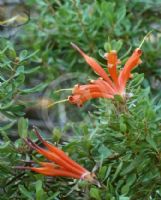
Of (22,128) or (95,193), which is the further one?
(22,128)

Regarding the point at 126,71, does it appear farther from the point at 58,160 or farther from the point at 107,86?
the point at 58,160

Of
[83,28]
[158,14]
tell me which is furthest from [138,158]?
[158,14]

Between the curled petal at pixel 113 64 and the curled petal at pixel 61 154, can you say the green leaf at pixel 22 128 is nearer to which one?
the curled petal at pixel 61 154

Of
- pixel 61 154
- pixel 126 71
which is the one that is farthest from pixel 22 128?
pixel 126 71

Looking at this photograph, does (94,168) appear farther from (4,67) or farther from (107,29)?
(107,29)

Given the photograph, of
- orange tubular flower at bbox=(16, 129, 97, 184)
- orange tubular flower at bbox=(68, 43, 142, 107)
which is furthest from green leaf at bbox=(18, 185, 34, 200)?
orange tubular flower at bbox=(68, 43, 142, 107)

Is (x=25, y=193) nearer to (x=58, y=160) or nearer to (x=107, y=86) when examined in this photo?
(x=58, y=160)

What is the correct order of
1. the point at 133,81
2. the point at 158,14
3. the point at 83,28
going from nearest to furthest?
1. the point at 133,81
2. the point at 83,28
3. the point at 158,14

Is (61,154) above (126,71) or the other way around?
the other way around

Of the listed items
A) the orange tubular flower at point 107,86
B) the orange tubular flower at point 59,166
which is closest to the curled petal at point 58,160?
the orange tubular flower at point 59,166
